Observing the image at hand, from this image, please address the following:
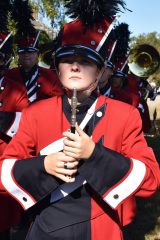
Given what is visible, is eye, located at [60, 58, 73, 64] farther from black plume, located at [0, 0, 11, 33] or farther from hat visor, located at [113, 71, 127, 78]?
hat visor, located at [113, 71, 127, 78]

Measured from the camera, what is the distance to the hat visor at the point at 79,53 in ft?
7.11

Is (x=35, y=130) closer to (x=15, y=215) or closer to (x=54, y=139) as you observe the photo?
(x=54, y=139)

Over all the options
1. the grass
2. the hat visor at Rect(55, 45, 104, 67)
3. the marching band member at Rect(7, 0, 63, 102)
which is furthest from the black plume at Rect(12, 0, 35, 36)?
the grass

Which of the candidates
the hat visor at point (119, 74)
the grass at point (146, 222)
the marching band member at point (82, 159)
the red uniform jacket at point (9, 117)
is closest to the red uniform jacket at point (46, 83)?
the red uniform jacket at point (9, 117)

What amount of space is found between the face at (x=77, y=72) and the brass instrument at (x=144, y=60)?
27.1 feet

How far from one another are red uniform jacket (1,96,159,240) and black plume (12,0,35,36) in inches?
90.2

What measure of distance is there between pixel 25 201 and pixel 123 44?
4.41 meters

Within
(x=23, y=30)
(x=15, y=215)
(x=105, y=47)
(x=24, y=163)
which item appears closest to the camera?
(x=24, y=163)

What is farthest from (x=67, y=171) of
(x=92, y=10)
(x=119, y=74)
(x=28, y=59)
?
(x=119, y=74)

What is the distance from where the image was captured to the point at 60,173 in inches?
76.6

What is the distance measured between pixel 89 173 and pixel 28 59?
3854 millimetres

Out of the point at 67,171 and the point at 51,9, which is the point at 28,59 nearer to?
the point at 67,171

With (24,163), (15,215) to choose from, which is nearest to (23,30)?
(15,215)

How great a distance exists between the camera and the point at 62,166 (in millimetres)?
1922
